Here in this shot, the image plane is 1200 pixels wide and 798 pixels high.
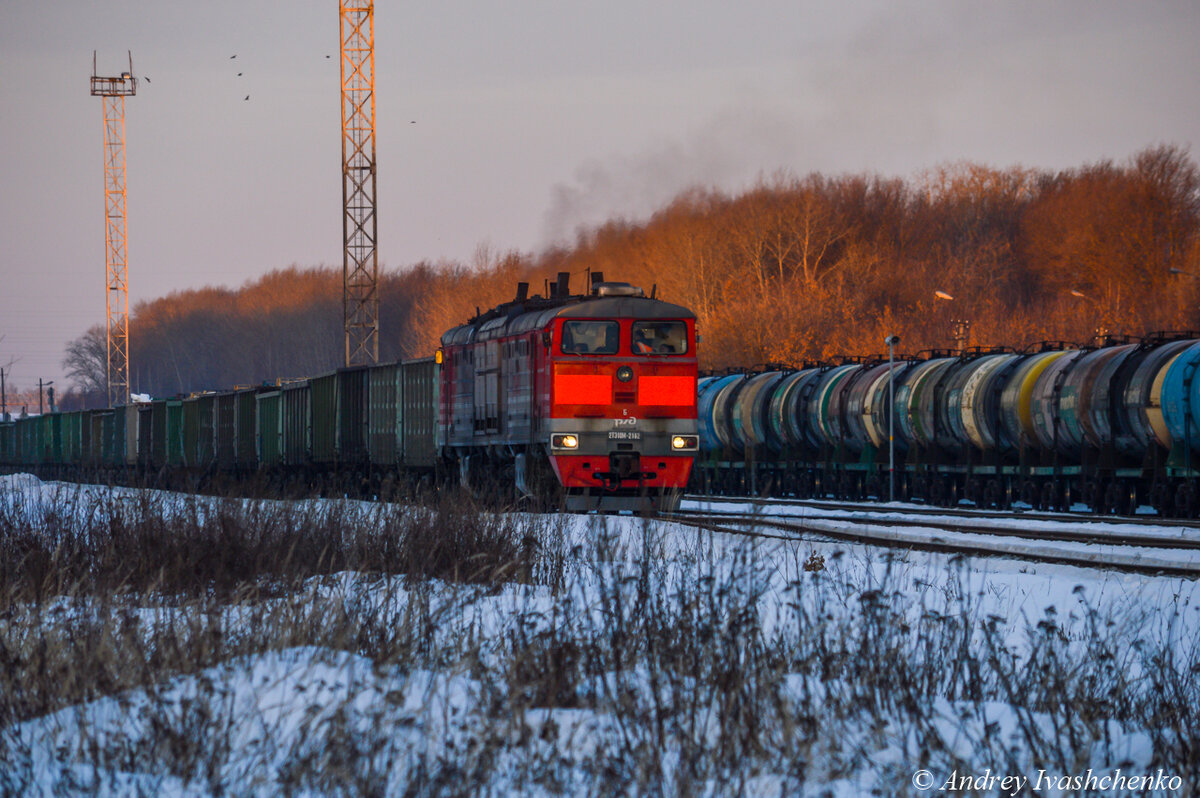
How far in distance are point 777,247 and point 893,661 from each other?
61.3 meters

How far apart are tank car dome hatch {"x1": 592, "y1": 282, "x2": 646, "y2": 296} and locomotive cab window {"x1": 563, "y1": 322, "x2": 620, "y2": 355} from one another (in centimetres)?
122

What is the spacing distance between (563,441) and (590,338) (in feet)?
5.32

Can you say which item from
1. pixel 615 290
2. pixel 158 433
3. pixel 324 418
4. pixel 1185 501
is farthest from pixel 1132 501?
pixel 158 433

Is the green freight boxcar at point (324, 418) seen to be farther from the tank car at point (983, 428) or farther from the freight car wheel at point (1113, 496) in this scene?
the freight car wheel at point (1113, 496)

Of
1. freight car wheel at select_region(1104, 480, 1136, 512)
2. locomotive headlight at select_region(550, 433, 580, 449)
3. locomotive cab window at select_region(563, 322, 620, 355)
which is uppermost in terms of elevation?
locomotive cab window at select_region(563, 322, 620, 355)

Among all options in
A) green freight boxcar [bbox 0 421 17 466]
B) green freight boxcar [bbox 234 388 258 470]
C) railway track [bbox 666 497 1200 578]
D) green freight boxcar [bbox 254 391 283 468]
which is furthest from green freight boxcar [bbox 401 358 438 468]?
green freight boxcar [bbox 0 421 17 466]

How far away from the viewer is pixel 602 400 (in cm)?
1902

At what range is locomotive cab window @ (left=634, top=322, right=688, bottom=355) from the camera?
63.9 ft

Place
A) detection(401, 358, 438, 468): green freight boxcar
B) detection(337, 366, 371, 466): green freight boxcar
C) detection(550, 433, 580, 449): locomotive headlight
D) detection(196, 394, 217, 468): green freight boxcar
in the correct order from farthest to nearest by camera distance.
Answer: detection(196, 394, 217, 468): green freight boxcar
detection(337, 366, 371, 466): green freight boxcar
detection(401, 358, 438, 468): green freight boxcar
detection(550, 433, 580, 449): locomotive headlight

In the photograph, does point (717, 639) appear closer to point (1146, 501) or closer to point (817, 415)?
point (1146, 501)

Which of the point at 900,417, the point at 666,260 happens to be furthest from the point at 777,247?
the point at 900,417

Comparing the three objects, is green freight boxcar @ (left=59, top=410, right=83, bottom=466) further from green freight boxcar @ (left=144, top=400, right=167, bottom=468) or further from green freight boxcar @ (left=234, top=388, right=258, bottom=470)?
green freight boxcar @ (left=234, top=388, right=258, bottom=470)

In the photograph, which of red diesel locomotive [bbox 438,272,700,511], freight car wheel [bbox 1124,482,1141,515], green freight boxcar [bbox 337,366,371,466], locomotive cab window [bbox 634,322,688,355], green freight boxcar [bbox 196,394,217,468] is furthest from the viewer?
green freight boxcar [bbox 196,394,217,468]

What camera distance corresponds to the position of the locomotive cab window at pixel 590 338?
1903 cm
